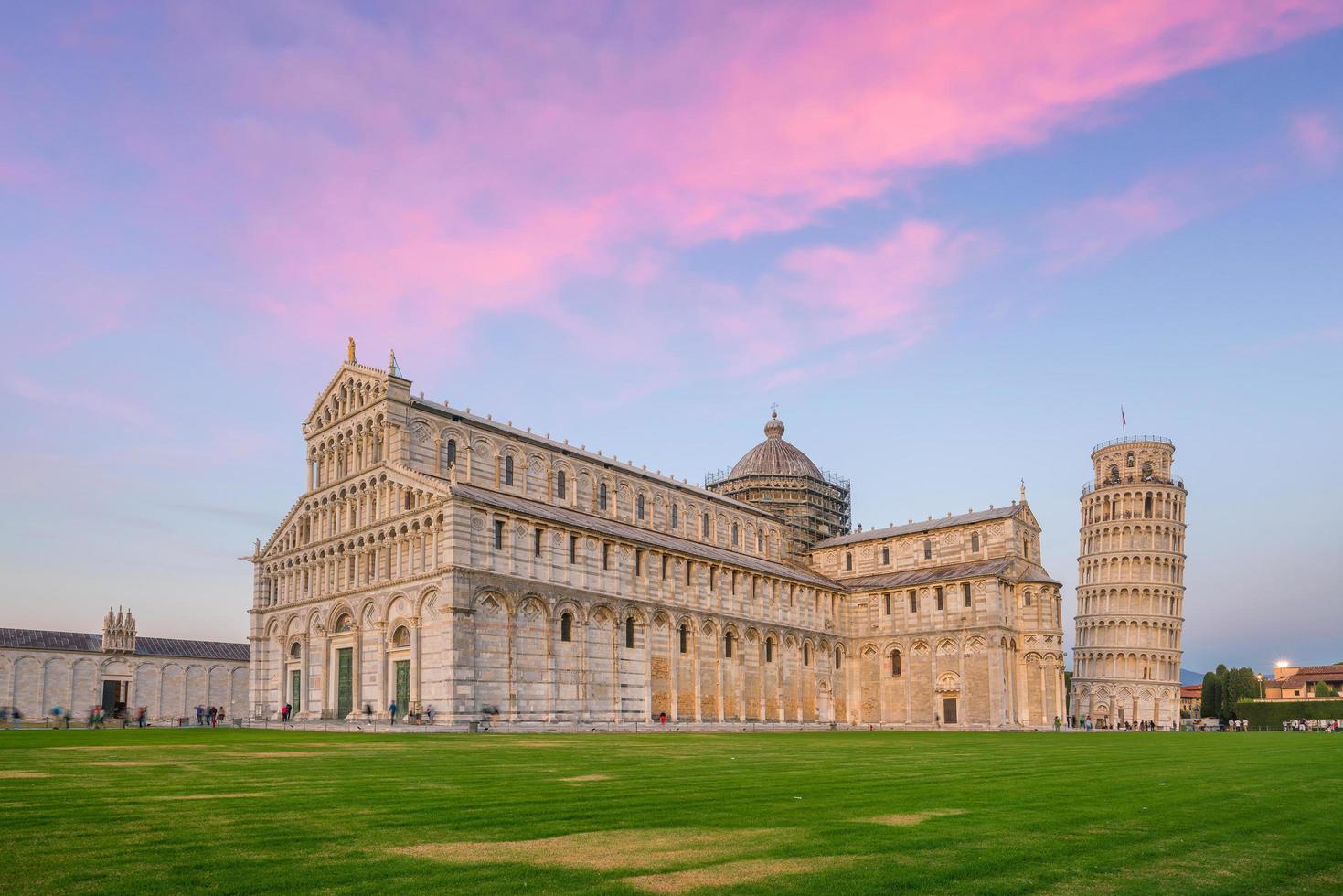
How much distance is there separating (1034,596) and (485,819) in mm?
71449

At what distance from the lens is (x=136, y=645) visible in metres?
83.6

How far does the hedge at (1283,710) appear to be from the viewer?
87.8m

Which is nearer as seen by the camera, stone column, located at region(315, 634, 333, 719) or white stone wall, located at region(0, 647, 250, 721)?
stone column, located at region(315, 634, 333, 719)

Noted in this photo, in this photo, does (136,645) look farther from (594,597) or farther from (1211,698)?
(1211,698)

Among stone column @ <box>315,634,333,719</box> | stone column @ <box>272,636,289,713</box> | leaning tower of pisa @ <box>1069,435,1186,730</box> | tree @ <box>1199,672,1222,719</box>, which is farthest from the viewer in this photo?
tree @ <box>1199,672,1222,719</box>

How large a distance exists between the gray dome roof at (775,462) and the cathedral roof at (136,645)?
47.8 metres

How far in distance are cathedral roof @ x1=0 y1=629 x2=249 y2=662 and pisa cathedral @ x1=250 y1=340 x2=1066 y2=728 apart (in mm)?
22330

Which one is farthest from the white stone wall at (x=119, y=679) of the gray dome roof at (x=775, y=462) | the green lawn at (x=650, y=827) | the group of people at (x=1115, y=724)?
the group of people at (x=1115, y=724)

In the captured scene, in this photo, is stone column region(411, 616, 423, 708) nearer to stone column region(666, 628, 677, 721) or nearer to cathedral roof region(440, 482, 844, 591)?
cathedral roof region(440, 482, 844, 591)

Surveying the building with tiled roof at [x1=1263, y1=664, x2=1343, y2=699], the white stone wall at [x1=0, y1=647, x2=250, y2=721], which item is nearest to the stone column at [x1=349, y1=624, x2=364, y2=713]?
the white stone wall at [x1=0, y1=647, x2=250, y2=721]

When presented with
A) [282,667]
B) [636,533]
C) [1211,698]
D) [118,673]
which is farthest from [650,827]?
[1211,698]

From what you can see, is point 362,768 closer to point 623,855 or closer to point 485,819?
point 485,819

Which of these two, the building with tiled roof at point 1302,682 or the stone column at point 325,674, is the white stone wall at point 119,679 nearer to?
the stone column at point 325,674

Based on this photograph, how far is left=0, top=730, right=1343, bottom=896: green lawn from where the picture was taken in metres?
9.73
